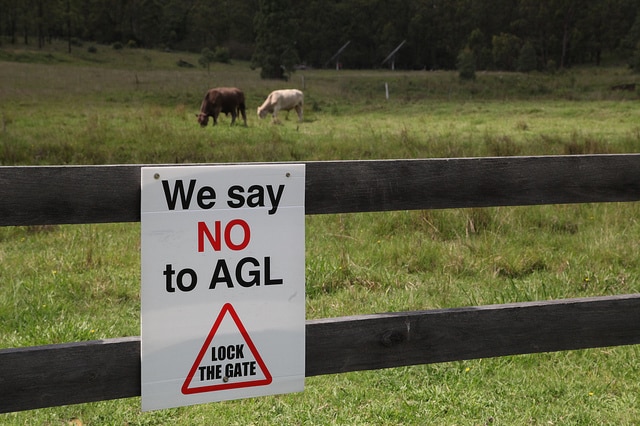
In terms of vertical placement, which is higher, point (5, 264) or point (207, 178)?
point (207, 178)

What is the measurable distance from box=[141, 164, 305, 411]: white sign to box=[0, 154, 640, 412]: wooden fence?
0.12 metres

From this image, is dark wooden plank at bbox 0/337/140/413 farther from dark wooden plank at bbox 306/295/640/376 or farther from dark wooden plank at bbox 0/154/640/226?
dark wooden plank at bbox 306/295/640/376

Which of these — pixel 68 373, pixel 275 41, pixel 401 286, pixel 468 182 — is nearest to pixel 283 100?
pixel 401 286

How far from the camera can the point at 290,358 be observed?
8.17 ft

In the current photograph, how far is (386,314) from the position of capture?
8.65ft

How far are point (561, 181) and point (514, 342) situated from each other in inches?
26.9

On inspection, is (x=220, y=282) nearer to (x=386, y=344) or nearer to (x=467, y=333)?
(x=386, y=344)

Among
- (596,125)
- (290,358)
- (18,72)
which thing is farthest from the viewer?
(18,72)

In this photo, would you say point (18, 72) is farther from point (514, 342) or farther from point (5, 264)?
point (514, 342)

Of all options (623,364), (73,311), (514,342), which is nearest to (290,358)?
(514,342)

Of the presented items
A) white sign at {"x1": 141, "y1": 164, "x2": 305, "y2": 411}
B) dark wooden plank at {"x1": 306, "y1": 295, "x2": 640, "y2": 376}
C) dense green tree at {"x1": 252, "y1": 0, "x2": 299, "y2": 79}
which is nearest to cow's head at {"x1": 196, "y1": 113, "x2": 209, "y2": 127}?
dark wooden plank at {"x1": 306, "y1": 295, "x2": 640, "y2": 376}

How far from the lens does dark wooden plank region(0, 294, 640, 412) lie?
229cm

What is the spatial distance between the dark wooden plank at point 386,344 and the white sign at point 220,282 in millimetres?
120

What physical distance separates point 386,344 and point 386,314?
110 millimetres
